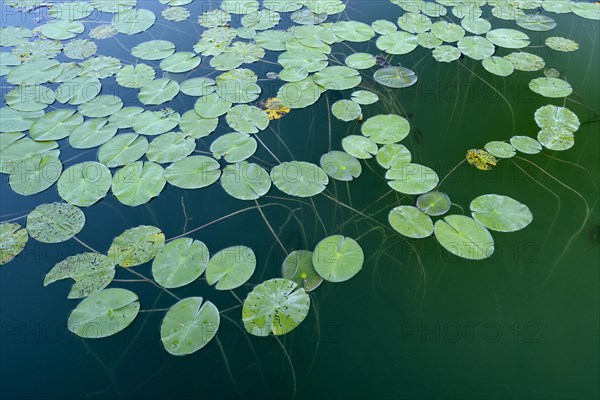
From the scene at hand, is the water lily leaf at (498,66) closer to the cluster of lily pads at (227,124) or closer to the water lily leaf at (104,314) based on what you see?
the cluster of lily pads at (227,124)

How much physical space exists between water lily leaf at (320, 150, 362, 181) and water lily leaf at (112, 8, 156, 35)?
5.85 ft

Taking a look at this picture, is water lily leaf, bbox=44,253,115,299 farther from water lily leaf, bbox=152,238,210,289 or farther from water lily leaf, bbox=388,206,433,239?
water lily leaf, bbox=388,206,433,239

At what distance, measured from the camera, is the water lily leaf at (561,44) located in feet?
9.32

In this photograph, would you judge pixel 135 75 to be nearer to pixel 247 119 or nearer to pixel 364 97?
pixel 247 119

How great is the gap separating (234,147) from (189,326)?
3.11 ft

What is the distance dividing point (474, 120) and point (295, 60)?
1105 mm

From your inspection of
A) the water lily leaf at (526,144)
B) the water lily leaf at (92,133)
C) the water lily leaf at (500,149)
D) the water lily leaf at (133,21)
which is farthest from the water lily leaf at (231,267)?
the water lily leaf at (133,21)

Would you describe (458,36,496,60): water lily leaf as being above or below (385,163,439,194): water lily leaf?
above

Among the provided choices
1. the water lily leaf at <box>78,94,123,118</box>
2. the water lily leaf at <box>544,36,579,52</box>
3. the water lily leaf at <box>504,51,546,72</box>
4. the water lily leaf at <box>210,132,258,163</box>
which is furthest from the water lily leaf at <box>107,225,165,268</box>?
the water lily leaf at <box>544,36,579,52</box>

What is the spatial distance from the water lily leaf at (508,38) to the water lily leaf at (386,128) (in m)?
1.05

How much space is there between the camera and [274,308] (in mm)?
1628

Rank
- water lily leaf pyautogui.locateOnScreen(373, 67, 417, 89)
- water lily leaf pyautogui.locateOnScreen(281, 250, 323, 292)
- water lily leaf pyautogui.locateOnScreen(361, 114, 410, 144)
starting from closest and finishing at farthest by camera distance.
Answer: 1. water lily leaf pyautogui.locateOnScreen(281, 250, 323, 292)
2. water lily leaf pyautogui.locateOnScreen(361, 114, 410, 144)
3. water lily leaf pyautogui.locateOnScreen(373, 67, 417, 89)

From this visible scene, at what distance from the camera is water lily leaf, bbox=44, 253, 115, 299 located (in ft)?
5.61

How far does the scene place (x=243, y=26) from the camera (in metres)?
3.03
